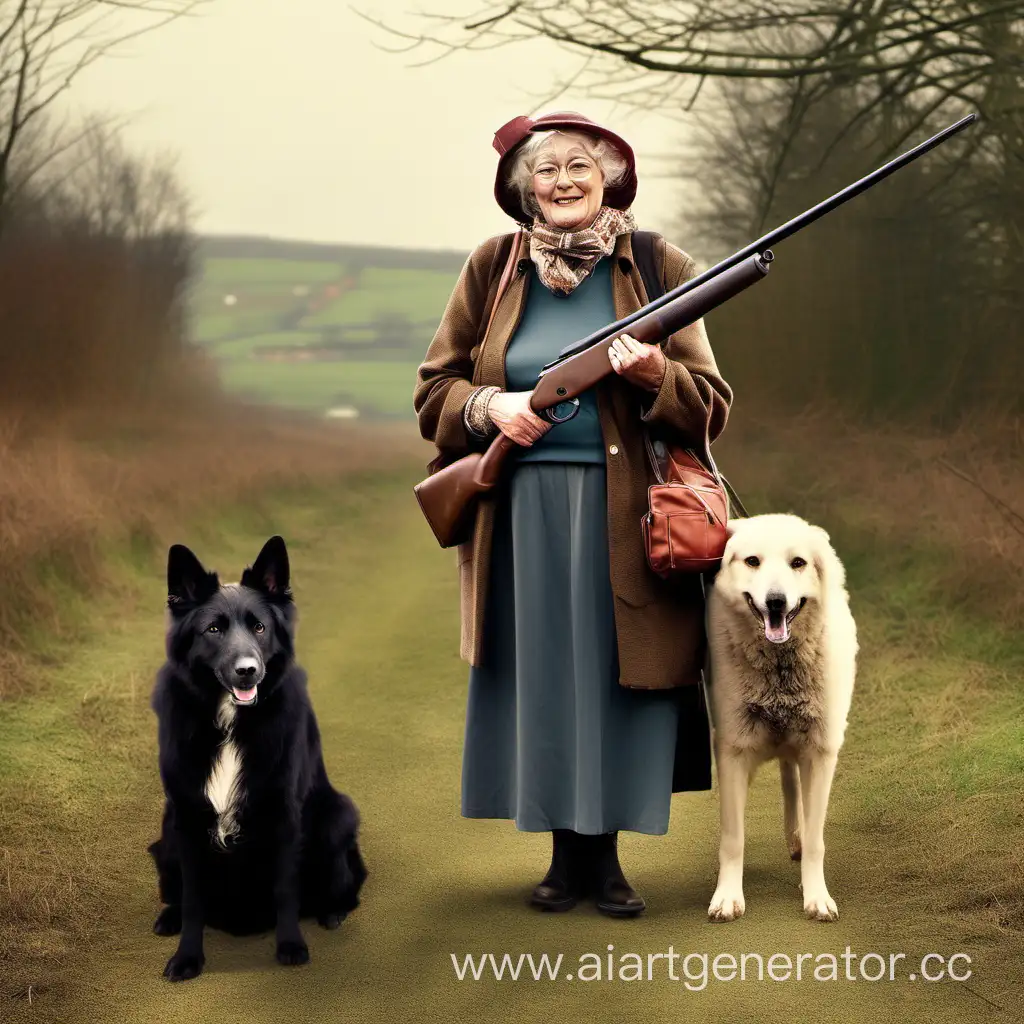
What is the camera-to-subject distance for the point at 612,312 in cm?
421

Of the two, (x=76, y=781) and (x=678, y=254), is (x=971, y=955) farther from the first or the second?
(x=76, y=781)

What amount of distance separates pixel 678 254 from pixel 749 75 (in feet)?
7.89

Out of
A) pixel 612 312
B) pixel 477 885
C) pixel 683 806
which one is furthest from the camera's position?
pixel 683 806

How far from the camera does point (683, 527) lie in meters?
3.98

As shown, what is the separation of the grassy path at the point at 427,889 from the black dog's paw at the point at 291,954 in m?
0.05

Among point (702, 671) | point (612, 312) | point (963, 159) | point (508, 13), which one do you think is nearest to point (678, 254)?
point (612, 312)

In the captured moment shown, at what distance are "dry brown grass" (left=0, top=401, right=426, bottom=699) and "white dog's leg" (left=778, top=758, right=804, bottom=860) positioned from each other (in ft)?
11.4

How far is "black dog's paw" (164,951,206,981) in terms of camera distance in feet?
12.5

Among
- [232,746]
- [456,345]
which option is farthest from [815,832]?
[456,345]

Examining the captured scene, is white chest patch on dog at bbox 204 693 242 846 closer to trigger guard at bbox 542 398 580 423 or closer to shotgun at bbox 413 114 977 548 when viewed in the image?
shotgun at bbox 413 114 977 548

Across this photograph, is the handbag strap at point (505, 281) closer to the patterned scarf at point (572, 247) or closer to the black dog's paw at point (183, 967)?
the patterned scarf at point (572, 247)

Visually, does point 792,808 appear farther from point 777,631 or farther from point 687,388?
point 687,388

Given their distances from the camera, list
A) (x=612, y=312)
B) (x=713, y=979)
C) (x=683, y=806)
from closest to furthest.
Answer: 1. (x=713, y=979)
2. (x=612, y=312)
3. (x=683, y=806)

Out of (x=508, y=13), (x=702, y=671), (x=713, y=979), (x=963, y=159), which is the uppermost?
(x=508, y=13)
